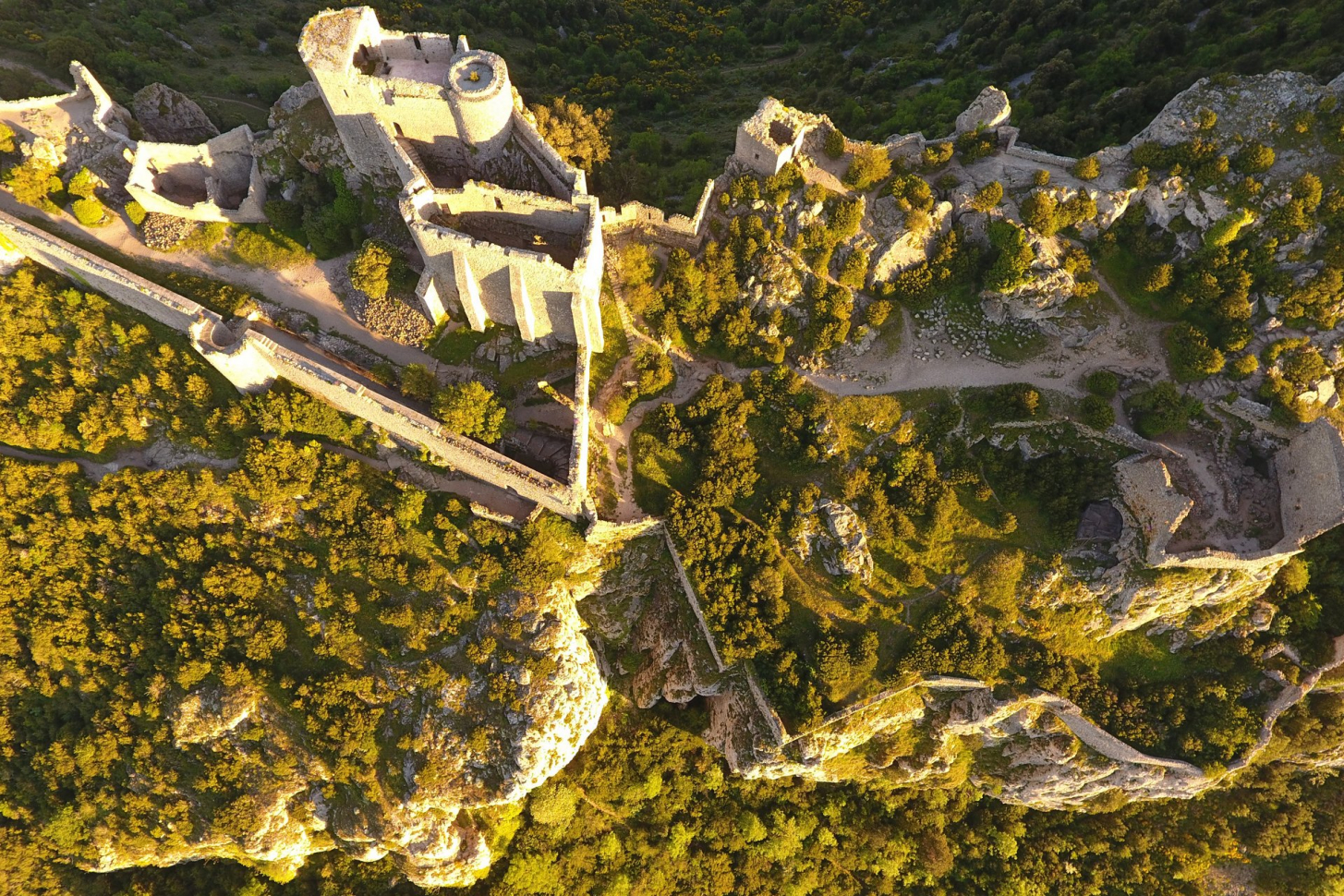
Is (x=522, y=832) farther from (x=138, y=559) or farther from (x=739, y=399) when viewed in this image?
(x=739, y=399)

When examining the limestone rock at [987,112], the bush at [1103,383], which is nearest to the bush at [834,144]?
the limestone rock at [987,112]

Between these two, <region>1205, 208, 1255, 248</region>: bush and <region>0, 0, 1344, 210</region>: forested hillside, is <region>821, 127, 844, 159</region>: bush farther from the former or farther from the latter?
<region>1205, 208, 1255, 248</region>: bush

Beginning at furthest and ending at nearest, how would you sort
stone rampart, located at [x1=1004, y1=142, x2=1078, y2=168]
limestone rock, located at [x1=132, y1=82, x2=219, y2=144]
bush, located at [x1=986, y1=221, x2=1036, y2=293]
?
limestone rock, located at [x1=132, y1=82, x2=219, y2=144] < stone rampart, located at [x1=1004, y1=142, x2=1078, y2=168] < bush, located at [x1=986, y1=221, x2=1036, y2=293]

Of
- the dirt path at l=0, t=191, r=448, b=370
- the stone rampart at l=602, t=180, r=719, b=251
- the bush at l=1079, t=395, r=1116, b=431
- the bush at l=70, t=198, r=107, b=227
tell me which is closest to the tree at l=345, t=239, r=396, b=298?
the dirt path at l=0, t=191, r=448, b=370

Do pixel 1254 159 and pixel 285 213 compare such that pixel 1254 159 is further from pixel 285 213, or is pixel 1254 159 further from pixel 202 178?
pixel 202 178

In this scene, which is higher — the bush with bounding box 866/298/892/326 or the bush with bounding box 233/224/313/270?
the bush with bounding box 866/298/892/326

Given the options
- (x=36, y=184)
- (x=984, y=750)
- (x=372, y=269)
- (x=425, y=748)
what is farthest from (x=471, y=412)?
(x=984, y=750)

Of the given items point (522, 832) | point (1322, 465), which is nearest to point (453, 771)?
point (522, 832)
